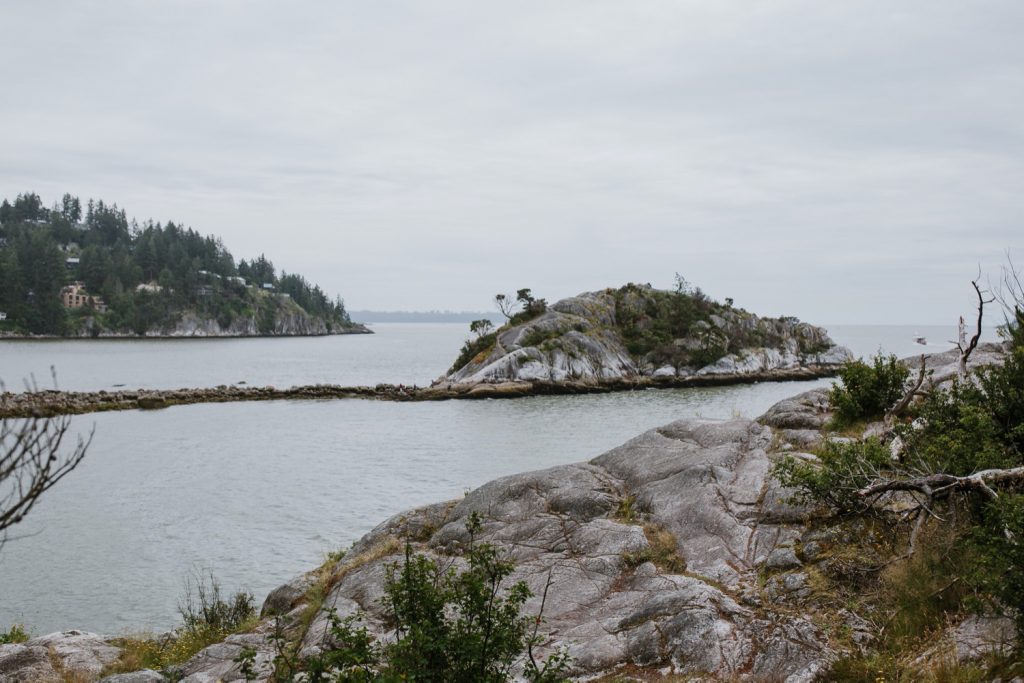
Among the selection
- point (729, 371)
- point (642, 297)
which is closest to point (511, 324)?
point (642, 297)

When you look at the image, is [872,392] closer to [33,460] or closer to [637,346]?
[33,460]

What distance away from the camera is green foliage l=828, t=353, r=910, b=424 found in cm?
1658

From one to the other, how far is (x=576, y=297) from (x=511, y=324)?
36.5 ft

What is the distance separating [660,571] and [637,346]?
8527 centimetres

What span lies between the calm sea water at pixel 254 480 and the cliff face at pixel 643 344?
9.84 meters

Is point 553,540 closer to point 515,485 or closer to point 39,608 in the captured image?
point 515,485

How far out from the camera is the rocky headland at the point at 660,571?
365 inches

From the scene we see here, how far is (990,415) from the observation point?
1147 cm

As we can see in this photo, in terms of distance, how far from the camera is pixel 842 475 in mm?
11148

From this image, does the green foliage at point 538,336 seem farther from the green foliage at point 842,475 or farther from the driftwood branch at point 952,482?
the driftwood branch at point 952,482

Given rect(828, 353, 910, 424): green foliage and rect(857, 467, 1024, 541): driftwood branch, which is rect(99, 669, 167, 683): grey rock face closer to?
rect(857, 467, 1024, 541): driftwood branch

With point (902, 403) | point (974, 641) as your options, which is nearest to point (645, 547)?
point (974, 641)

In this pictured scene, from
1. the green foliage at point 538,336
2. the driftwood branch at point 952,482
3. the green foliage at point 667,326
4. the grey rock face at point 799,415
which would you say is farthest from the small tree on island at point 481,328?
the driftwood branch at point 952,482

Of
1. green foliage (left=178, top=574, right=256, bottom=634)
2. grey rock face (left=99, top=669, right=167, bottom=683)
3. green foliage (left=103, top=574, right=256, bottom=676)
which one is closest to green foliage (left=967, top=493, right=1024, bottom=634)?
grey rock face (left=99, top=669, right=167, bottom=683)
